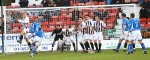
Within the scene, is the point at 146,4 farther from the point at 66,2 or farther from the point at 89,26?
the point at 89,26

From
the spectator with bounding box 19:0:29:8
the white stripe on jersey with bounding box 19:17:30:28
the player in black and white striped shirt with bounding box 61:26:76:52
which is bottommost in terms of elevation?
the player in black and white striped shirt with bounding box 61:26:76:52

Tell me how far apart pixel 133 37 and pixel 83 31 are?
436 centimetres

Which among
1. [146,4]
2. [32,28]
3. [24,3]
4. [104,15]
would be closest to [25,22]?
[32,28]

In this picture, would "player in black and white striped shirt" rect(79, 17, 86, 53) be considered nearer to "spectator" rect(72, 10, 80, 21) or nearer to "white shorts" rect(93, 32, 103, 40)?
"white shorts" rect(93, 32, 103, 40)

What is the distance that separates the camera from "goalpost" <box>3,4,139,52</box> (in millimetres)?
29469

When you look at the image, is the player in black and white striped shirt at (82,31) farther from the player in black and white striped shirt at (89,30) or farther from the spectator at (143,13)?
the spectator at (143,13)

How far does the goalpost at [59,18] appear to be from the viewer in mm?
29469

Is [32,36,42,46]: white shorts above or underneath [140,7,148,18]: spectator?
underneath

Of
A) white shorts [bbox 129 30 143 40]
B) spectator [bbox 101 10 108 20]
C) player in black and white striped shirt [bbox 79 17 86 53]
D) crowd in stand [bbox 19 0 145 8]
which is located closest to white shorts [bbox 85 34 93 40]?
player in black and white striped shirt [bbox 79 17 86 53]

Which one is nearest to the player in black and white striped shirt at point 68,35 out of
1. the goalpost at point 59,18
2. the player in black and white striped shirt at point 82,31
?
→ the goalpost at point 59,18

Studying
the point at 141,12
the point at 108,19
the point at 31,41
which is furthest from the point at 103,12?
the point at 31,41

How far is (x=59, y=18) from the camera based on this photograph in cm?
3002

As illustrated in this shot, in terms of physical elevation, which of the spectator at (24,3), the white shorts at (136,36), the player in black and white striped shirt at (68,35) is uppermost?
the spectator at (24,3)

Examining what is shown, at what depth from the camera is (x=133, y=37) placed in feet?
78.1
